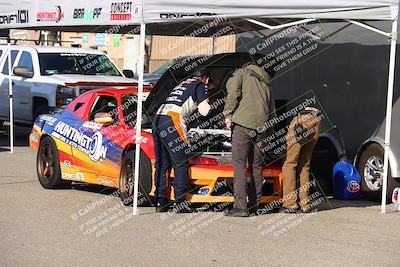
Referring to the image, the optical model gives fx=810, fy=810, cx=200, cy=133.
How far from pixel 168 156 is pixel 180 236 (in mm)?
1282

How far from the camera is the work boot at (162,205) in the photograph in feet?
31.1

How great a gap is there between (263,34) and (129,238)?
6016mm

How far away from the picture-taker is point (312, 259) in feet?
24.5

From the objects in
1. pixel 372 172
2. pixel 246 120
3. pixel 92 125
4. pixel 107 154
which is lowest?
pixel 372 172

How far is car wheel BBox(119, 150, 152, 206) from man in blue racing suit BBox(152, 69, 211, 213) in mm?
201

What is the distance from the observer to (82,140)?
10.6 meters

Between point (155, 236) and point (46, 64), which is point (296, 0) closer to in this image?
point (155, 236)

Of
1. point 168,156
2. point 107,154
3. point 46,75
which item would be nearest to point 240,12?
point 168,156

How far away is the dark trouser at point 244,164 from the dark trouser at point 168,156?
0.58m

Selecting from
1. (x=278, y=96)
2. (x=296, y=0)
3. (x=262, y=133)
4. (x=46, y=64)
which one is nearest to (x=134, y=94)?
(x=262, y=133)

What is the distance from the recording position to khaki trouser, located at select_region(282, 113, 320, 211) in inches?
379

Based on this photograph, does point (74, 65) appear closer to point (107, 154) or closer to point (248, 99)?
point (107, 154)

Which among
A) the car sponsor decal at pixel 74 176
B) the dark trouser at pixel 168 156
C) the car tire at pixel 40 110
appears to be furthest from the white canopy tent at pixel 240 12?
the car tire at pixel 40 110

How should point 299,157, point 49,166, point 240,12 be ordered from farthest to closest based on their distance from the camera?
point 49,166 < point 299,157 < point 240,12
